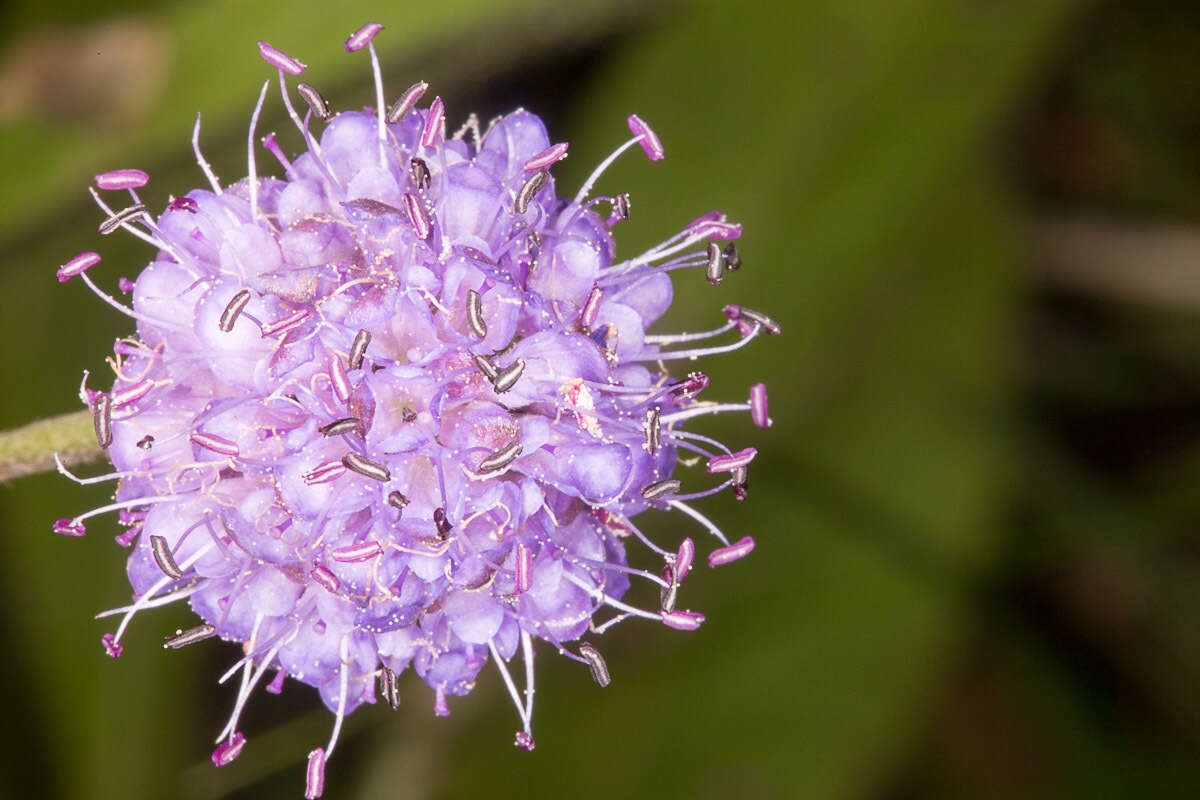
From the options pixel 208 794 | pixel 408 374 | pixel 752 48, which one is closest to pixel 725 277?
pixel 752 48

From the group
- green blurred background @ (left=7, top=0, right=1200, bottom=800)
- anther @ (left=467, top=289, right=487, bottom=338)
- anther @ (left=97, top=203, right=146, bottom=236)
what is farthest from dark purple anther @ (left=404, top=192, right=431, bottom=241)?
green blurred background @ (left=7, top=0, right=1200, bottom=800)

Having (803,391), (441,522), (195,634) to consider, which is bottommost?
(803,391)

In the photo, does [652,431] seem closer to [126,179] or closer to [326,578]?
[326,578]

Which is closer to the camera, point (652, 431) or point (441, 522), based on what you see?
point (441, 522)

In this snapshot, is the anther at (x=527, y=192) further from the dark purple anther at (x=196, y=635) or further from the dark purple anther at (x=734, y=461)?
the dark purple anther at (x=196, y=635)

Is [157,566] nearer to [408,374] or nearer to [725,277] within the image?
[408,374]

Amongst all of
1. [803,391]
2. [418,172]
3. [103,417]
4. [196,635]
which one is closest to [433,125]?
[418,172]

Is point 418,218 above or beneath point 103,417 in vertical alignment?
above
